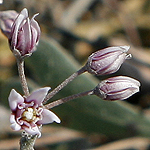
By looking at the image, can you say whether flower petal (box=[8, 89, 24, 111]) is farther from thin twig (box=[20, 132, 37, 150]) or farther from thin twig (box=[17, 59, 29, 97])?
thin twig (box=[20, 132, 37, 150])

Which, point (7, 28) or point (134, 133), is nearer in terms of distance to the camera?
point (7, 28)

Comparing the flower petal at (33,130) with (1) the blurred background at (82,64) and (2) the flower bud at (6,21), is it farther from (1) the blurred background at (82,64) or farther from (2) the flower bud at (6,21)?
(1) the blurred background at (82,64)

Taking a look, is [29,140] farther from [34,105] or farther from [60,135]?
[60,135]

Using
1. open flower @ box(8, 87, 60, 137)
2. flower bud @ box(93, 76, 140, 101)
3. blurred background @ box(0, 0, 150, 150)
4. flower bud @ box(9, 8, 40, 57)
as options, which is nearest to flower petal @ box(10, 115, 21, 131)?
open flower @ box(8, 87, 60, 137)

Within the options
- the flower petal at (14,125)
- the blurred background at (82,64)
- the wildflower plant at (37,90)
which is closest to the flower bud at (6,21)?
the wildflower plant at (37,90)

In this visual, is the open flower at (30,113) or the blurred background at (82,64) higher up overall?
the blurred background at (82,64)

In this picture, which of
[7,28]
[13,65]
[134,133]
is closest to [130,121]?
[134,133]

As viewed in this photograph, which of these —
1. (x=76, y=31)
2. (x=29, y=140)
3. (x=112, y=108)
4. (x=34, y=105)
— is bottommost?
(x=29, y=140)

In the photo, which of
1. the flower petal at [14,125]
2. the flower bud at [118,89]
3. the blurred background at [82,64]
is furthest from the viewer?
the blurred background at [82,64]
